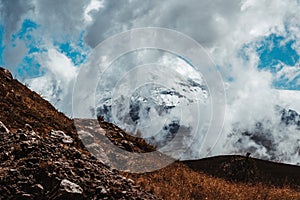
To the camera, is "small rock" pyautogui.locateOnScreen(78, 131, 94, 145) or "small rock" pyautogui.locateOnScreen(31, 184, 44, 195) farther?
"small rock" pyautogui.locateOnScreen(78, 131, 94, 145)

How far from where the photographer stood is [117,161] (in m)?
17.3

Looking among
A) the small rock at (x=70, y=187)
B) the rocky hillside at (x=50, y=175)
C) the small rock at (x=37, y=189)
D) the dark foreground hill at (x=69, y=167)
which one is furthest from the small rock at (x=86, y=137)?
the small rock at (x=37, y=189)

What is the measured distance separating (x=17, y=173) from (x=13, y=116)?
7.49m

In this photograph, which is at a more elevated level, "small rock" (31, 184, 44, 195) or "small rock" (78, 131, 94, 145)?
"small rock" (78, 131, 94, 145)

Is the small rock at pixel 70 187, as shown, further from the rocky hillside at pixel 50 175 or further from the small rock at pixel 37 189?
the small rock at pixel 37 189

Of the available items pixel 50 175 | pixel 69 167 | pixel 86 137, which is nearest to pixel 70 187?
pixel 50 175

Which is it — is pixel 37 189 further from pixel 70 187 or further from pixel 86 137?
pixel 86 137

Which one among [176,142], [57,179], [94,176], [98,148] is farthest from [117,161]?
[57,179]

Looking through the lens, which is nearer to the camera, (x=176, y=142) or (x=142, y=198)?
(x=142, y=198)

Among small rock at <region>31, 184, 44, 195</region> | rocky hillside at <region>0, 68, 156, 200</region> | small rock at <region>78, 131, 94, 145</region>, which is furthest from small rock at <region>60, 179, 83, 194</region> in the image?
small rock at <region>78, 131, 94, 145</region>

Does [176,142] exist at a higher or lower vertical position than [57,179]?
higher

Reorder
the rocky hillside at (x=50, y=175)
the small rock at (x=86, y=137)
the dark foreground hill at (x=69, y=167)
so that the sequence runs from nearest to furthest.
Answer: the rocky hillside at (x=50, y=175) → the dark foreground hill at (x=69, y=167) → the small rock at (x=86, y=137)

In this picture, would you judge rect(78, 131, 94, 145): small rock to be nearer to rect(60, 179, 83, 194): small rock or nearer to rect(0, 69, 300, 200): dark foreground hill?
rect(0, 69, 300, 200): dark foreground hill

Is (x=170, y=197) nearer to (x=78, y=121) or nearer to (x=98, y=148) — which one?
(x=98, y=148)
